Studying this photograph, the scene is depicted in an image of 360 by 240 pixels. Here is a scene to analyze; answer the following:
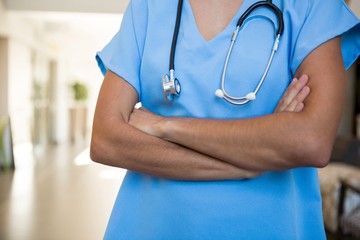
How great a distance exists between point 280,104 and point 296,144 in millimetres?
107

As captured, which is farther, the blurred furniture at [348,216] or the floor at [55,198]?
the floor at [55,198]

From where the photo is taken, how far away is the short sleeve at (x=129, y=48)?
2.84 ft

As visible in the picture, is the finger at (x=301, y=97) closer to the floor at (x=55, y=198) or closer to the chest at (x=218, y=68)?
the chest at (x=218, y=68)

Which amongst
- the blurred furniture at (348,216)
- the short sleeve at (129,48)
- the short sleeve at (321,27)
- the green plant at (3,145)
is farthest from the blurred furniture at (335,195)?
the green plant at (3,145)

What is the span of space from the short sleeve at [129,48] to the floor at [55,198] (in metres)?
2.81

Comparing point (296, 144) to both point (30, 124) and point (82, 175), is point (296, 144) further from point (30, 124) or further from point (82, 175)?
point (30, 124)

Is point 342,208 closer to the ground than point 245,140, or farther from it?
closer to the ground

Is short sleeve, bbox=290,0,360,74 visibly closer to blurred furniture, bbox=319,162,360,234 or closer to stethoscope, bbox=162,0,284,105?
stethoscope, bbox=162,0,284,105

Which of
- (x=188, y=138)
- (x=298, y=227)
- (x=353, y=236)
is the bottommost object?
(x=353, y=236)

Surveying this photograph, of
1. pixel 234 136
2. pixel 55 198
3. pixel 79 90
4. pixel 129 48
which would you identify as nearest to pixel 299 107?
pixel 234 136

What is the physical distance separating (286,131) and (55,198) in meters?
4.39

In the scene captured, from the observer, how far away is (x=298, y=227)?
0.82 metres

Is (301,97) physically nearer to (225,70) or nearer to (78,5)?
(225,70)

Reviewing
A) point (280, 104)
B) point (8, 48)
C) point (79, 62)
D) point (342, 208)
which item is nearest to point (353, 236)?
point (342, 208)
